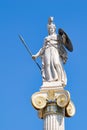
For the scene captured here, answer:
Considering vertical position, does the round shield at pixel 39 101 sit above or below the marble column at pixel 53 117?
above

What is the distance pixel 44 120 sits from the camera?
26.1 metres

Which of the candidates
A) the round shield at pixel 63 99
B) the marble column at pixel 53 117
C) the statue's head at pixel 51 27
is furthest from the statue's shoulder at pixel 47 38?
the marble column at pixel 53 117

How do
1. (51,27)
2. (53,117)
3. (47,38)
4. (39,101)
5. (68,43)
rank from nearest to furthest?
(53,117) < (39,101) < (68,43) < (47,38) < (51,27)

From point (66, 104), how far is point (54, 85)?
1.06 meters

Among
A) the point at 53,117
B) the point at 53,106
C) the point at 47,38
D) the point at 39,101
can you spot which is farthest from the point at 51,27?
the point at 53,117

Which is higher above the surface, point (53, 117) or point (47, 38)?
point (47, 38)

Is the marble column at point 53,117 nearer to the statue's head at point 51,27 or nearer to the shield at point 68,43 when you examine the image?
the shield at point 68,43

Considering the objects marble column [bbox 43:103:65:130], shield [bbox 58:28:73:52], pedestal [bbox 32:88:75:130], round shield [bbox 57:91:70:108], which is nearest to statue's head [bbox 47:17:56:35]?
shield [bbox 58:28:73:52]

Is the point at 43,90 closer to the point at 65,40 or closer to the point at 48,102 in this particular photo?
the point at 48,102

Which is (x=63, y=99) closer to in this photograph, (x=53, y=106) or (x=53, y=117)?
(x=53, y=106)

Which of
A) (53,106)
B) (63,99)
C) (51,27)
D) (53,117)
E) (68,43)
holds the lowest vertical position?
(53,117)

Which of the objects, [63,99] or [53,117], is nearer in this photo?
[53,117]

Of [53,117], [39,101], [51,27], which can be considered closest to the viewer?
[53,117]

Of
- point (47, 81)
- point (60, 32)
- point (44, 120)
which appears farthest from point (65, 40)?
point (44, 120)
